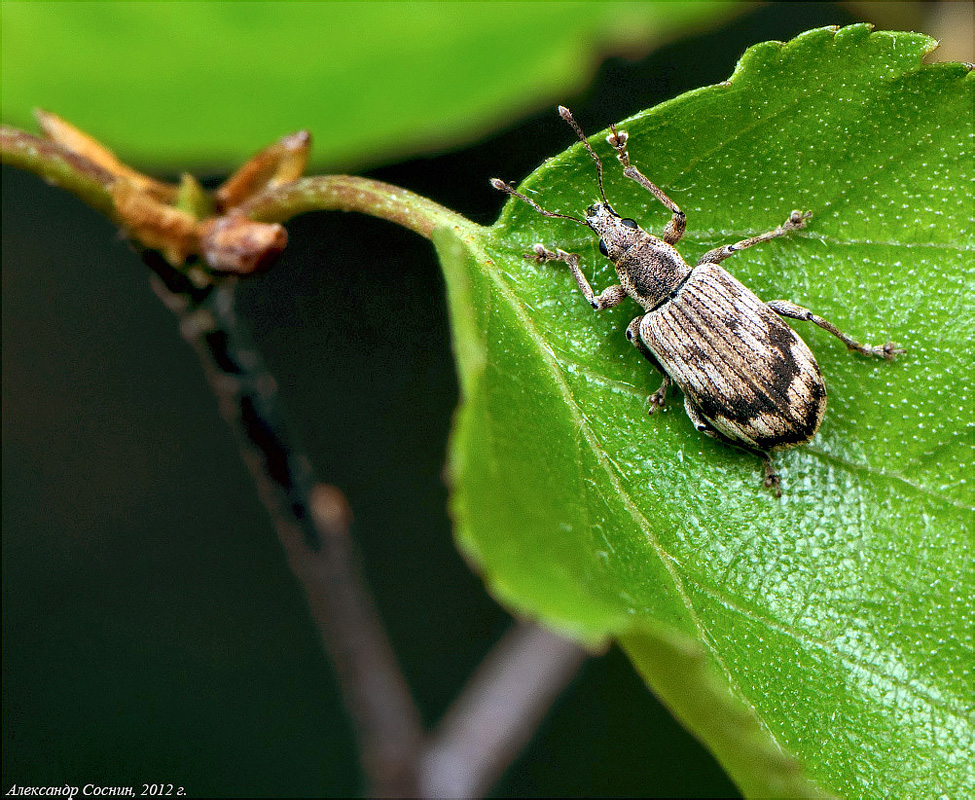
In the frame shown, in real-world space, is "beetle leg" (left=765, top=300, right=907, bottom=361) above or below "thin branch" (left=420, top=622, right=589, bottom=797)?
above

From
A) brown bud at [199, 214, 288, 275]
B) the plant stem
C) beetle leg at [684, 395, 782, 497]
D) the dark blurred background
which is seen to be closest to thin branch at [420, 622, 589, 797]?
beetle leg at [684, 395, 782, 497]

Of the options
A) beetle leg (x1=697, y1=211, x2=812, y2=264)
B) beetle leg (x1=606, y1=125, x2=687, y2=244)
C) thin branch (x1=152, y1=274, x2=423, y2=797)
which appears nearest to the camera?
beetle leg (x1=606, y1=125, x2=687, y2=244)

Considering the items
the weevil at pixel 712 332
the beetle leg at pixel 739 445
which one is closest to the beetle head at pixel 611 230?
the weevil at pixel 712 332

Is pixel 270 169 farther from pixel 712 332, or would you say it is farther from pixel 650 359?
pixel 712 332

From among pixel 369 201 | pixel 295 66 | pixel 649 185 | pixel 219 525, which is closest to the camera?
pixel 369 201

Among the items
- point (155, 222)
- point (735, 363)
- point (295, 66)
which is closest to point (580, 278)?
point (735, 363)

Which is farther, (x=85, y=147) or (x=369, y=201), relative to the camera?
(x=85, y=147)

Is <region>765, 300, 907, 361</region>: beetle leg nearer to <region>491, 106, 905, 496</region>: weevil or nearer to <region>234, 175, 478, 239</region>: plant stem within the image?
<region>491, 106, 905, 496</region>: weevil

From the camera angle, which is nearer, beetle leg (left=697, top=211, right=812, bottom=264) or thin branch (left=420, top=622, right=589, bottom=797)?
beetle leg (left=697, top=211, right=812, bottom=264)
